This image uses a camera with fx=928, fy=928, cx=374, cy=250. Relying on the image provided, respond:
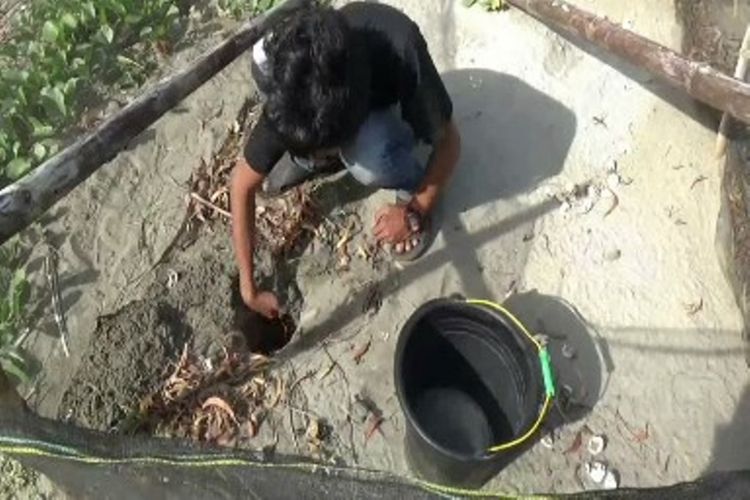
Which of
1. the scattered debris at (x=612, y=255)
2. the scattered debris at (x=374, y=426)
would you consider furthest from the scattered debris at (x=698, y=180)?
the scattered debris at (x=374, y=426)

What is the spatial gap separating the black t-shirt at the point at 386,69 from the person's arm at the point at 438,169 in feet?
0.89

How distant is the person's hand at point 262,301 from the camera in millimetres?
3340

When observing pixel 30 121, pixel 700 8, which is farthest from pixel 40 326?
pixel 700 8

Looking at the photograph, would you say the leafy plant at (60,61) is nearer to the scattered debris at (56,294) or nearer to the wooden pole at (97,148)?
the scattered debris at (56,294)

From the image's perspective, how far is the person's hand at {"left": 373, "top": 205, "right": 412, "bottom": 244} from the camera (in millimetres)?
3473

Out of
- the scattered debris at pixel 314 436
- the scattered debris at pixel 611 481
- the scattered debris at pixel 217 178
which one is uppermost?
the scattered debris at pixel 217 178

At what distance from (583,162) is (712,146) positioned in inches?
19.9

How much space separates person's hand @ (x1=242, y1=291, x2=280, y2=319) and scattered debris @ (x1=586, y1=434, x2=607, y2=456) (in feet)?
3.96

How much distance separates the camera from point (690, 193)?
3.57m

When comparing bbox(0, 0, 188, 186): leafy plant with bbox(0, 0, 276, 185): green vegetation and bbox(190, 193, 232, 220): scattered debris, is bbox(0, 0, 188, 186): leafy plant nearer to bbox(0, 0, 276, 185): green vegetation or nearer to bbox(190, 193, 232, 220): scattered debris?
bbox(0, 0, 276, 185): green vegetation

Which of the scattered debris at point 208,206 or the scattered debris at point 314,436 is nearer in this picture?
the scattered debris at point 314,436

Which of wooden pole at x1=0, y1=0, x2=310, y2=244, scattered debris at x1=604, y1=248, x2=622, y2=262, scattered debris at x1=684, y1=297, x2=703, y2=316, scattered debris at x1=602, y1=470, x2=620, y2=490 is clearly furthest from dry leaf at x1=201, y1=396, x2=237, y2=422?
scattered debris at x1=684, y1=297, x2=703, y2=316

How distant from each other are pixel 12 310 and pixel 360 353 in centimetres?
130

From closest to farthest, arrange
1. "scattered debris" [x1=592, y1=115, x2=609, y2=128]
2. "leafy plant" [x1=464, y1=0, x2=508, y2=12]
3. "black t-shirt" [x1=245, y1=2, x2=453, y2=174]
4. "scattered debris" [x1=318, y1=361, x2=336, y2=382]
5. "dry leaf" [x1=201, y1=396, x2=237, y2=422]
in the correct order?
"black t-shirt" [x1=245, y1=2, x2=453, y2=174] → "dry leaf" [x1=201, y1=396, x2=237, y2=422] → "scattered debris" [x1=318, y1=361, x2=336, y2=382] → "scattered debris" [x1=592, y1=115, x2=609, y2=128] → "leafy plant" [x1=464, y1=0, x2=508, y2=12]
